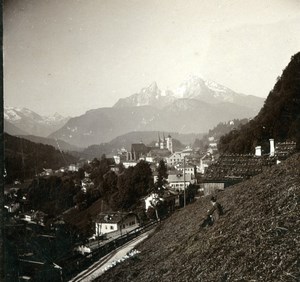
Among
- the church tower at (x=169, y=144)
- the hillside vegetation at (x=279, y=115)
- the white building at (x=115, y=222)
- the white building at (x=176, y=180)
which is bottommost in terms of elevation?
the white building at (x=115, y=222)

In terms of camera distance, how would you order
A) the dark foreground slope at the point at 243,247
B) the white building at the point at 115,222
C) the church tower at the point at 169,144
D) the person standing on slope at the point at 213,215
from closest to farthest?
the dark foreground slope at the point at 243,247, the person standing on slope at the point at 213,215, the white building at the point at 115,222, the church tower at the point at 169,144

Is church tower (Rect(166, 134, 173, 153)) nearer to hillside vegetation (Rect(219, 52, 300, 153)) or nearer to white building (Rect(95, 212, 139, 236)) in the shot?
white building (Rect(95, 212, 139, 236))

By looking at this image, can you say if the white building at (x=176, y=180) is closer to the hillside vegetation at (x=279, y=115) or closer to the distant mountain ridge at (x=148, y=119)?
the distant mountain ridge at (x=148, y=119)

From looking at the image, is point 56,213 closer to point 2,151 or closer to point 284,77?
point 284,77

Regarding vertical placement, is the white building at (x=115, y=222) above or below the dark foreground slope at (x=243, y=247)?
below

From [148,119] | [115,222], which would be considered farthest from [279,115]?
[115,222]

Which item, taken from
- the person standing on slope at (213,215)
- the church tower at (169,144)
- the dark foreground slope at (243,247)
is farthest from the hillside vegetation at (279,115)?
the church tower at (169,144)

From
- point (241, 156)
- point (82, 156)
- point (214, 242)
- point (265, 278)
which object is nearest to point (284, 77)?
point (241, 156)

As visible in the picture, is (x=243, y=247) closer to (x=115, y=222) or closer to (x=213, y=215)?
(x=213, y=215)
